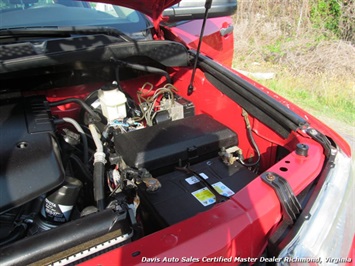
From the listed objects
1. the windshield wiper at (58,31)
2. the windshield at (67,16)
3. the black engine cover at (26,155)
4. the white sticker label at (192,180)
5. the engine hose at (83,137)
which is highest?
the windshield at (67,16)

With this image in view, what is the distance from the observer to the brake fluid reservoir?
1.57 metres

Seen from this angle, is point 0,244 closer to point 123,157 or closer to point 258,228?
point 123,157

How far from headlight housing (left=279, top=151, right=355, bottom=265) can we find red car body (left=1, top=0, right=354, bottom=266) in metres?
0.05

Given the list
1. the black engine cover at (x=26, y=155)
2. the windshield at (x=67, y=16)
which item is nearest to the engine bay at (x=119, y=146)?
the black engine cover at (x=26, y=155)

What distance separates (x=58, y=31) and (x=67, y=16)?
10.0 inches

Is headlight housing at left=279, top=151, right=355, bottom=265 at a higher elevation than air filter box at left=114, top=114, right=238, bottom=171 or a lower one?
lower

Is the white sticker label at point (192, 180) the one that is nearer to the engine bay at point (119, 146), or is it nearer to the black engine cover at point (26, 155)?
the engine bay at point (119, 146)

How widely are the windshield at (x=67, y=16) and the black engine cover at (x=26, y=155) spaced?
510mm

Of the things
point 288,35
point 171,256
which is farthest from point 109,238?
point 288,35

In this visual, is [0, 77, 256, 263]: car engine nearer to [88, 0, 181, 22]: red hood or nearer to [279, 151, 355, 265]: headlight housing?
[279, 151, 355, 265]: headlight housing

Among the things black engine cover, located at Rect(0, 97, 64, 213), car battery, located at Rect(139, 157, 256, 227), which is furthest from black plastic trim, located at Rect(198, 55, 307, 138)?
black engine cover, located at Rect(0, 97, 64, 213)

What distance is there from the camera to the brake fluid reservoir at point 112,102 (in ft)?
5.14

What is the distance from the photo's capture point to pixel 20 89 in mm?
1534

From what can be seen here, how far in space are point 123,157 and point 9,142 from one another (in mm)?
468
